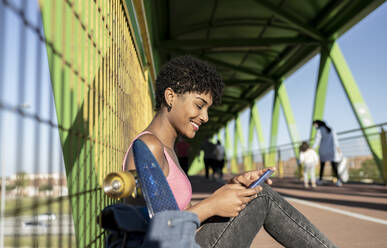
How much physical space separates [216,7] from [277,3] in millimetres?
2094

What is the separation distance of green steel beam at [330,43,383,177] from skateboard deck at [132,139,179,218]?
31.3ft

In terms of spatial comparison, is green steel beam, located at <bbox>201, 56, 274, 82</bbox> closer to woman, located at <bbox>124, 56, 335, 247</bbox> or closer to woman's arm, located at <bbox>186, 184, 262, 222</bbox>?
woman, located at <bbox>124, 56, 335, 247</bbox>

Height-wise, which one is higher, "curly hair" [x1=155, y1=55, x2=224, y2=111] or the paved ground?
"curly hair" [x1=155, y1=55, x2=224, y2=111]

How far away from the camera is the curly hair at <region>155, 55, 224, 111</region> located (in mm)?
1682

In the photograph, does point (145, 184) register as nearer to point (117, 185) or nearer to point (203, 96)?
point (117, 185)

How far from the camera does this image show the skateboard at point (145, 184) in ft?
3.09

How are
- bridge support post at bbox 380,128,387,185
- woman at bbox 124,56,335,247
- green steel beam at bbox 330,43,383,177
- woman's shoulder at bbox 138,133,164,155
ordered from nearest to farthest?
1. woman's shoulder at bbox 138,133,164,155
2. woman at bbox 124,56,335,247
3. bridge support post at bbox 380,128,387,185
4. green steel beam at bbox 330,43,383,177

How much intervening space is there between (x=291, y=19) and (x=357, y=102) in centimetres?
355

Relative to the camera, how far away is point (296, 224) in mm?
1825

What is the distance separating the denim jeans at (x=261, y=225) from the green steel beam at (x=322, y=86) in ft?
41.2

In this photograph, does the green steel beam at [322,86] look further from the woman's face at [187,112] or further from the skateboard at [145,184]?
the skateboard at [145,184]

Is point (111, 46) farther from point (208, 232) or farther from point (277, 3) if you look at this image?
point (277, 3)

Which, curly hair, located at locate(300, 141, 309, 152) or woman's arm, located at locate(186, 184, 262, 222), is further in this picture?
curly hair, located at locate(300, 141, 309, 152)

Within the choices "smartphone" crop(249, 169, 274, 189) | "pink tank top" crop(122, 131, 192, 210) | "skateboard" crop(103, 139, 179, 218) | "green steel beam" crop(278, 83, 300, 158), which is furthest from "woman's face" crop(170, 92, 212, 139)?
"green steel beam" crop(278, 83, 300, 158)
